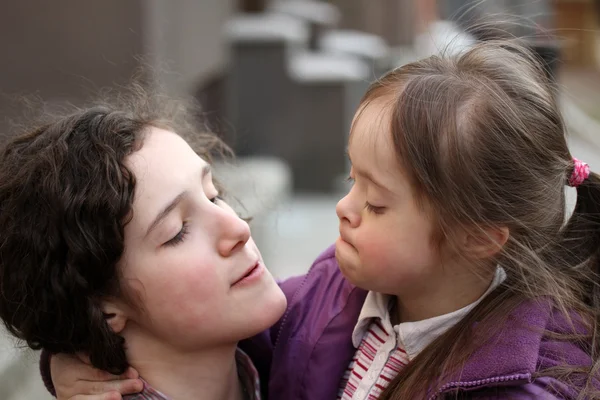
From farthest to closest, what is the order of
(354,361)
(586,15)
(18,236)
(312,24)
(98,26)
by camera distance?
(586,15)
(312,24)
(98,26)
(354,361)
(18,236)

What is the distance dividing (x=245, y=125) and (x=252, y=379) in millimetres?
6439

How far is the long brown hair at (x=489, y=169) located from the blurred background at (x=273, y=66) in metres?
0.19

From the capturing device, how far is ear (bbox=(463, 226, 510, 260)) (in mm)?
1737

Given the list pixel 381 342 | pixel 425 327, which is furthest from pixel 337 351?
pixel 425 327

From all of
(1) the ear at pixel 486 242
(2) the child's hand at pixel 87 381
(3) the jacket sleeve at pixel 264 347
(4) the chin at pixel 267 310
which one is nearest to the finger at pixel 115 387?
(2) the child's hand at pixel 87 381

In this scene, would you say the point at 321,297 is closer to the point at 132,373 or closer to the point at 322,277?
the point at 322,277

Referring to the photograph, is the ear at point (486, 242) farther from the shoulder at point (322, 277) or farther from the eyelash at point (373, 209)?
the shoulder at point (322, 277)

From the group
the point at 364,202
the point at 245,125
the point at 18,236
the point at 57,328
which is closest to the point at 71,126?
the point at 18,236

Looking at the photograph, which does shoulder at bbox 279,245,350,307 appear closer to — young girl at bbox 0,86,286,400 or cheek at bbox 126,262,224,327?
young girl at bbox 0,86,286,400

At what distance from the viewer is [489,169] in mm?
1692

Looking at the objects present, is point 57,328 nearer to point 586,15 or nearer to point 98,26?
point 98,26

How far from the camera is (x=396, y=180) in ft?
5.65

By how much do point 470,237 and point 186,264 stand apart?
0.60 m

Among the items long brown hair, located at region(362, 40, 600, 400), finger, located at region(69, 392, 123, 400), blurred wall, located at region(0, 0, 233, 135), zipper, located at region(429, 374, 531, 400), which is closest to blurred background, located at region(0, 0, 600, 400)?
blurred wall, located at region(0, 0, 233, 135)
